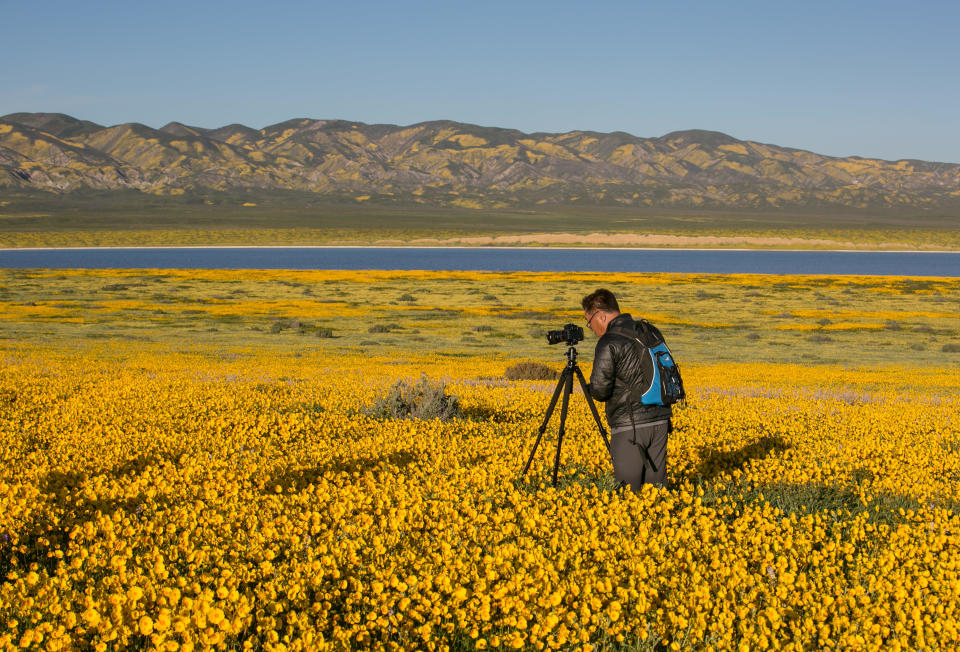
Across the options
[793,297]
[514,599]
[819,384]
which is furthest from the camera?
[793,297]

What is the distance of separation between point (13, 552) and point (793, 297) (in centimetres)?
5908

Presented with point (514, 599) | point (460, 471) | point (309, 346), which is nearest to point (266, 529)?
point (514, 599)

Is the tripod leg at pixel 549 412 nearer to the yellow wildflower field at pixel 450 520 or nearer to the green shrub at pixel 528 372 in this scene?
the yellow wildflower field at pixel 450 520

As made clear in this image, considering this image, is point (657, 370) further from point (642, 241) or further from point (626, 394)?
point (642, 241)

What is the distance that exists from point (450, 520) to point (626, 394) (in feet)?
6.39

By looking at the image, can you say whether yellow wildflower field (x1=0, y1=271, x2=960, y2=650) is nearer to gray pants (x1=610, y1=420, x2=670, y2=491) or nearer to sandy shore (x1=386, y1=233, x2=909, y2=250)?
gray pants (x1=610, y1=420, x2=670, y2=491)

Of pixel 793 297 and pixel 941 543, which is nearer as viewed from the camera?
pixel 941 543

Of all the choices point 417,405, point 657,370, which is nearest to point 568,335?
point 657,370

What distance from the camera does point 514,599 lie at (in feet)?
16.9

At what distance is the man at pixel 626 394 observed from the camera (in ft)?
24.4

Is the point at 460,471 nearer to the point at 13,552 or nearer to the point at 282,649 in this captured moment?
the point at 13,552

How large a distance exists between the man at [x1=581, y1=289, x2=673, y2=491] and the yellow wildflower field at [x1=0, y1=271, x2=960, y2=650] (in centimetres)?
36

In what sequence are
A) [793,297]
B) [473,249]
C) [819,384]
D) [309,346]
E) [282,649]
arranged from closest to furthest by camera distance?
[282,649] < [819,384] < [309,346] < [793,297] < [473,249]

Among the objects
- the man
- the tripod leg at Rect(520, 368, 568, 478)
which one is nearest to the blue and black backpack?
the man
